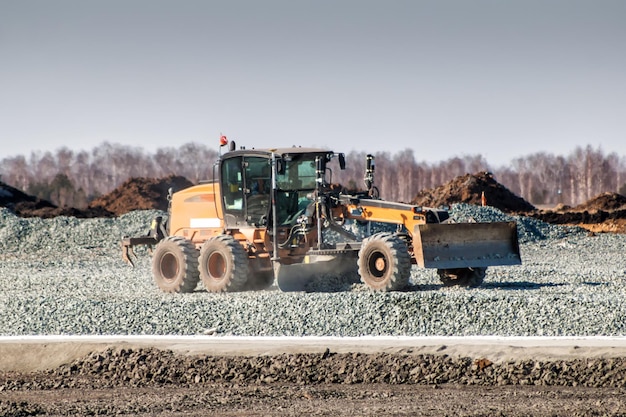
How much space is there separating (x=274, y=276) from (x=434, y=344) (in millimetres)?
6526

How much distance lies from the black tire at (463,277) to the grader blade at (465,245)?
0.46m

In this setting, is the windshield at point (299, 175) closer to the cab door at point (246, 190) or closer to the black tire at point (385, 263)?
the cab door at point (246, 190)

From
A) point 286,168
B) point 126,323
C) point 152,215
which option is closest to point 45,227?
point 152,215

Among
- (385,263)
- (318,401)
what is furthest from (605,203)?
(318,401)

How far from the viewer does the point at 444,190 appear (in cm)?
4100

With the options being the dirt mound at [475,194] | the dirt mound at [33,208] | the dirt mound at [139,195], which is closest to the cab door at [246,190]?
the dirt mound at [33,208]

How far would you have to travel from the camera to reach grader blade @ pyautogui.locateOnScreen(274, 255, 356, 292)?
14.9m

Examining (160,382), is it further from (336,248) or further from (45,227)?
(45,227)

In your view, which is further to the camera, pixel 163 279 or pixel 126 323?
pixel 163 279

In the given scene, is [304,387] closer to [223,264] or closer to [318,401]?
[318,401]

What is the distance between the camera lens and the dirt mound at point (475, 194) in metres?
40.1

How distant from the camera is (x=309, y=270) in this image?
Result: 50.4 ft

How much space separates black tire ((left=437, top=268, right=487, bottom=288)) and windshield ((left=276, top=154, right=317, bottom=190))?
262 cm

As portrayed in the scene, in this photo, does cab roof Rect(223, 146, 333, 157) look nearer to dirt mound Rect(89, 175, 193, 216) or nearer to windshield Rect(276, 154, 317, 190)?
windshield Rect(276, 154, 317, 190)
